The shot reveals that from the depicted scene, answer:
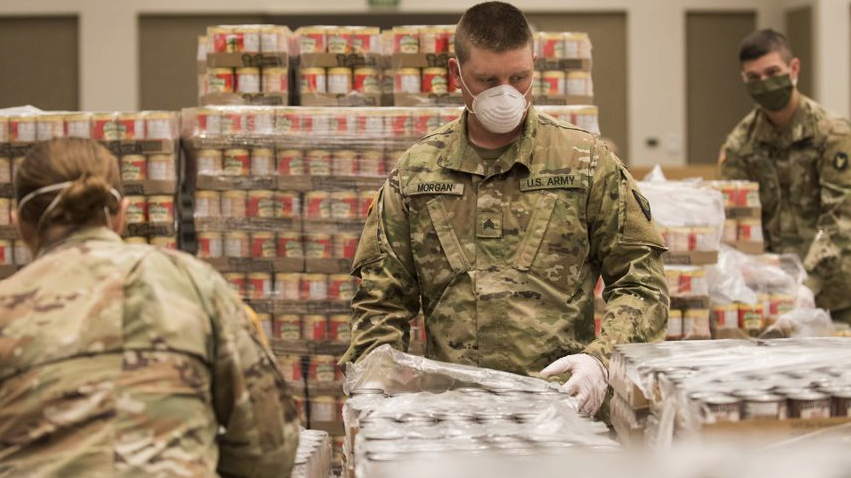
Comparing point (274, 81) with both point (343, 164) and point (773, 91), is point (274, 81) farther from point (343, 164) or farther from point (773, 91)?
point (773, 91)

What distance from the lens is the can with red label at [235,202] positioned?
532 centimetres

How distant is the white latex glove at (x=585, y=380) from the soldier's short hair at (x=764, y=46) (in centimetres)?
348

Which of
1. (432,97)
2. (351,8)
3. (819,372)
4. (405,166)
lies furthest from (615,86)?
(819,372)

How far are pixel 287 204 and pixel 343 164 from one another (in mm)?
322

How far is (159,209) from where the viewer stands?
17.5ft

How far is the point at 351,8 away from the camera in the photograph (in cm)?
1184

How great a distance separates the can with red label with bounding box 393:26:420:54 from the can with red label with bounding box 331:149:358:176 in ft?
1.75

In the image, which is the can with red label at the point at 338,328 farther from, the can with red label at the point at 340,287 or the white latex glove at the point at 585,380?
the white latex glove at the point at 585,380

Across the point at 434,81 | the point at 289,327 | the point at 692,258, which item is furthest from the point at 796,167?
the point at 289,327

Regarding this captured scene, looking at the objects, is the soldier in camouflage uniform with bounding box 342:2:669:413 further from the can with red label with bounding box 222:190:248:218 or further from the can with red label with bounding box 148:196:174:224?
the can with red label with bounding box 148:196:174:224

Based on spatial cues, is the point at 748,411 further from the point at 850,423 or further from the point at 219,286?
the point at 219,286

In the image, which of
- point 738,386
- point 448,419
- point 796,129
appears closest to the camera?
point 738,386

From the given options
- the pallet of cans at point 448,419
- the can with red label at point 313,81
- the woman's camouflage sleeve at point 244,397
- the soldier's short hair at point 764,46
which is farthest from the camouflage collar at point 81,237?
the soldier's short hair at point 764,46

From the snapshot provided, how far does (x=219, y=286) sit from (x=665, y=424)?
901 millimetres
